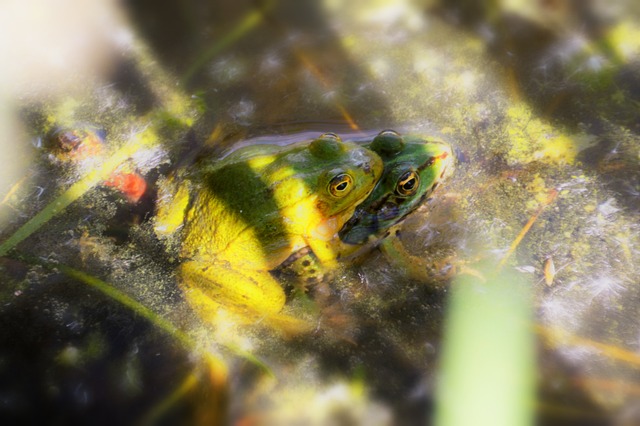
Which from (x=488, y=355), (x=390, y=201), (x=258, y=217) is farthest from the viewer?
(x=390, y=201)

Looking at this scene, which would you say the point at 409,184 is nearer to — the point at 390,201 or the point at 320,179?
the point at 390,201

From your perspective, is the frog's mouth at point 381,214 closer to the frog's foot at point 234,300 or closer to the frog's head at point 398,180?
the frog's head at point 398,180

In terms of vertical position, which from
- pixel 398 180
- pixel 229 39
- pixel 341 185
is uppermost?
pixel 229 39

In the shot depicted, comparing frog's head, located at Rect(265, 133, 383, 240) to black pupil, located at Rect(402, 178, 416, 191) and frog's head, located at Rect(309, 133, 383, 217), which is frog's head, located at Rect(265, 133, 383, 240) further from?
black pupil, located at Rect(402, 178, 416, 191)

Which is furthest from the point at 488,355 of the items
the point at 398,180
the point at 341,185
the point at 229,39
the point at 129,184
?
the point at 229,39

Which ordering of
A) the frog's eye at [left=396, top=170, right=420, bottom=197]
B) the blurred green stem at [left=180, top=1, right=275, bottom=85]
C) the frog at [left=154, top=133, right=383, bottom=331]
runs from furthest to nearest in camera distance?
the blurred green stem at [left=180, top=1, right=275, bottom=85]
the frog's eye at [left=396, top=170, right=420, bottom=197]
the frog at [left=154, top=133, right=383, bottom=331]

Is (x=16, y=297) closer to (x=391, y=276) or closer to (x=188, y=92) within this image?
(x=188, y=92)

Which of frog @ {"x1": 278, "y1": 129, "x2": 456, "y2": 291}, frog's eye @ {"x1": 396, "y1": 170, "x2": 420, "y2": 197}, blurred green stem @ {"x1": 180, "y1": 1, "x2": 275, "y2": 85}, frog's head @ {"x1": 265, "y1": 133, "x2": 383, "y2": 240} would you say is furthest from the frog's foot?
blurred green stem @ {"x1": 180, "y1": 1, "x2": 275, "y2": 85}
